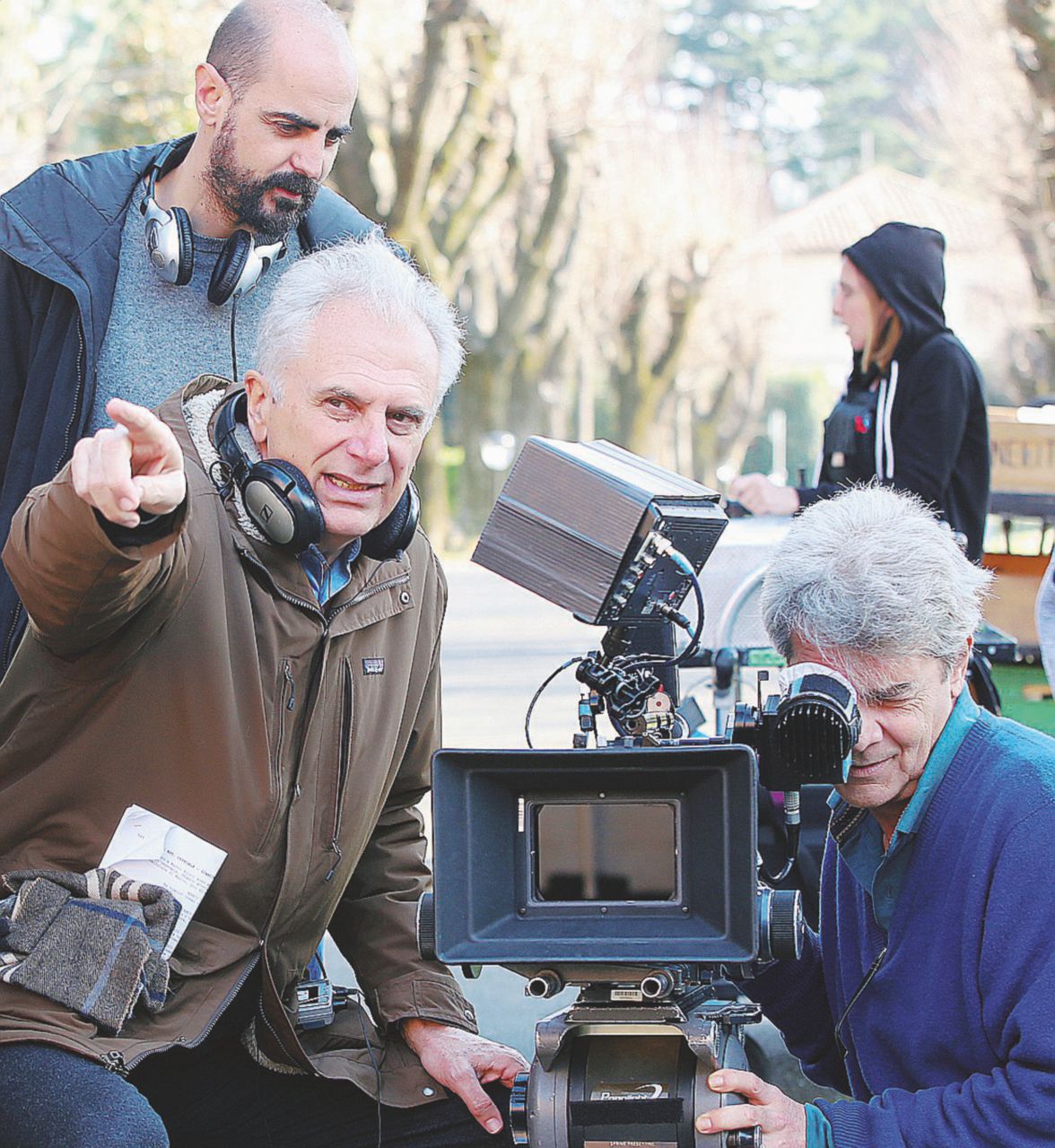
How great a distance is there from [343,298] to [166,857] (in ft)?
2.93

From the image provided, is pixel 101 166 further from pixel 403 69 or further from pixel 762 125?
pixel 762 125

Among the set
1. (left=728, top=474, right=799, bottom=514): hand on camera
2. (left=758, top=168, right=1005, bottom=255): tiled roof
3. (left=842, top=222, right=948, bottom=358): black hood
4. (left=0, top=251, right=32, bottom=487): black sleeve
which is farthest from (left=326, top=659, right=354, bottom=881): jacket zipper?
(left=758, top=168, right=1005, bottom=255): tiled roof

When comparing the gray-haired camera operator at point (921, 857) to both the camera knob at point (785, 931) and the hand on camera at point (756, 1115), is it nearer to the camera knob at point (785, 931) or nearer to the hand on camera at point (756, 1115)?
the hand on camera at point (756, 1115)

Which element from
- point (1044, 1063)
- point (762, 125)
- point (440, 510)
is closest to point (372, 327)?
point (1044, 1063)

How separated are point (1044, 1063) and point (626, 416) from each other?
30678 millimetres

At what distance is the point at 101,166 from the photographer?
3244mm

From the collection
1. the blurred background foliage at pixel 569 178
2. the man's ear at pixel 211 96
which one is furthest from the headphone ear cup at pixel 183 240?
the blurred background foliage at pixel 569 178

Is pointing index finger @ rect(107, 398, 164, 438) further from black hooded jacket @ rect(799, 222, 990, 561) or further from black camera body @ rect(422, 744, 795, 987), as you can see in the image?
black hooded jacket @ rect(799, 222, 990, 561)

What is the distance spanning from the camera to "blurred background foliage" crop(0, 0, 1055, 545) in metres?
18.2

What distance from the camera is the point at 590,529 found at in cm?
265

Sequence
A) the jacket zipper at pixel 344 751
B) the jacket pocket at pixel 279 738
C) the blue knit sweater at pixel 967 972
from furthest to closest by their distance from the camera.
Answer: the jacket zipper at pixel 344 751 → the jacket pocket at pixel 279 738 → the blue knit sweater at pixel 967 972

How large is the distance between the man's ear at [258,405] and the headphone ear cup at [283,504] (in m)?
0.15

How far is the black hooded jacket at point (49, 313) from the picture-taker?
305 cm

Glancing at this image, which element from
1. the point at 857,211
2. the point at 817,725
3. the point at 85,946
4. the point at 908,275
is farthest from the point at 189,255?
the point at 857,211
